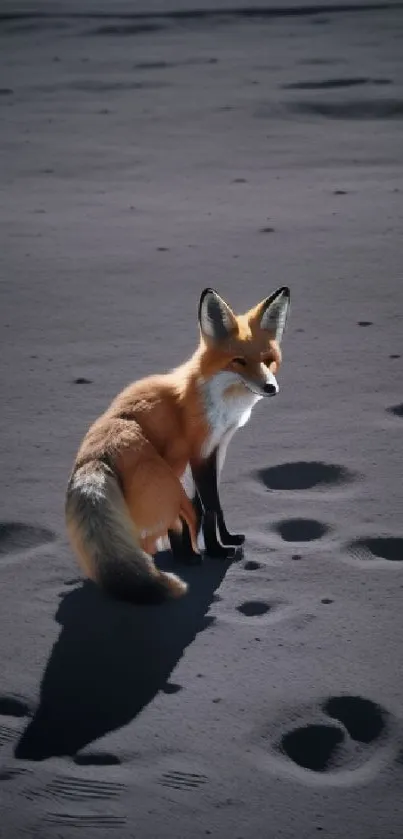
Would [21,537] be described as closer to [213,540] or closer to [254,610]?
[213,540]

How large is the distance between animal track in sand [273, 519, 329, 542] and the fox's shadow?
33 centimetres

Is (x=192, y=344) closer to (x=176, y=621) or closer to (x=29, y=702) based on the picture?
(x=176, y=621)

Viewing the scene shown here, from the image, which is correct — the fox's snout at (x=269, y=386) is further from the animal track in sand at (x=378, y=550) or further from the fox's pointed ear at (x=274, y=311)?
the animal track in sand at (x=378, y=550)

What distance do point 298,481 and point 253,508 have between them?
11.7 inches

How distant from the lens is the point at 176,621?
406 centimetres

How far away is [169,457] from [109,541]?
506 millimetres

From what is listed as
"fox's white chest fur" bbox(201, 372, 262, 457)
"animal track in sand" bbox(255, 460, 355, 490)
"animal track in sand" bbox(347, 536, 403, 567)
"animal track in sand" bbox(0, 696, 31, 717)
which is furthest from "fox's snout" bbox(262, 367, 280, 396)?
"animal track in sand" bbox(0, 696, 31, 717)

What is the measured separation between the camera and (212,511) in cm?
437

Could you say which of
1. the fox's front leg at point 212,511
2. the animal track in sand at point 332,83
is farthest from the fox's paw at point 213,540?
the animal track in sand at point 332,83

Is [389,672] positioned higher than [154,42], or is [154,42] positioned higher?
[154,42]

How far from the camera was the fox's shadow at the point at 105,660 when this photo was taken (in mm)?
3568

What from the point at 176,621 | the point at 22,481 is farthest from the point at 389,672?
the point at 22,481

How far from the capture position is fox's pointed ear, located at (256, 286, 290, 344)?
425cm

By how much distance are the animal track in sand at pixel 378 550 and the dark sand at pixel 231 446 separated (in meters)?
0.01
